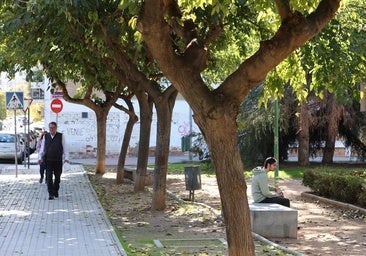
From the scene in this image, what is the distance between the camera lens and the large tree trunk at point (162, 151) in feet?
45.8

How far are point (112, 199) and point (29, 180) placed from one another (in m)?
5.58

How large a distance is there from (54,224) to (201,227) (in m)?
2.60

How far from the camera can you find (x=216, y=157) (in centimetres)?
653

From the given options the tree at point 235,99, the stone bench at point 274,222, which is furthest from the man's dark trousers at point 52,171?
the tree at point 235,99

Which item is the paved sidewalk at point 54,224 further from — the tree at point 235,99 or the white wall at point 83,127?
the white wall at point 83,127

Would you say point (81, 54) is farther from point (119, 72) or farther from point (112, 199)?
point (112, 199)

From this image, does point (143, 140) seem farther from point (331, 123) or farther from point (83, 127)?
point (83, 127)

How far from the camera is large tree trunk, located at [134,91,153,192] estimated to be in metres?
16.7

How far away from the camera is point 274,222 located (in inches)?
424

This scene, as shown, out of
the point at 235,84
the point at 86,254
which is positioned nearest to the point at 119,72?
the point at 86,254

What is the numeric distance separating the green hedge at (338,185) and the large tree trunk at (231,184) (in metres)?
7.86

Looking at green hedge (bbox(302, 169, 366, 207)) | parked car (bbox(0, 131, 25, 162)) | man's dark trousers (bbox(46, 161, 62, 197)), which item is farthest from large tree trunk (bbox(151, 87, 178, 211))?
parked car (bbox(0, 131, 25, 162))

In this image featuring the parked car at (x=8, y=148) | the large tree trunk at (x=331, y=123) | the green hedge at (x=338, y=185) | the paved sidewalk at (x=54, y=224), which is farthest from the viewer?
the parked car at (x=8, y=148)

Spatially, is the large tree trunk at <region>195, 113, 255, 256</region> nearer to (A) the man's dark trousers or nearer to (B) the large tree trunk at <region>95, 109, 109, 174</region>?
(A) the man's dark trousers
